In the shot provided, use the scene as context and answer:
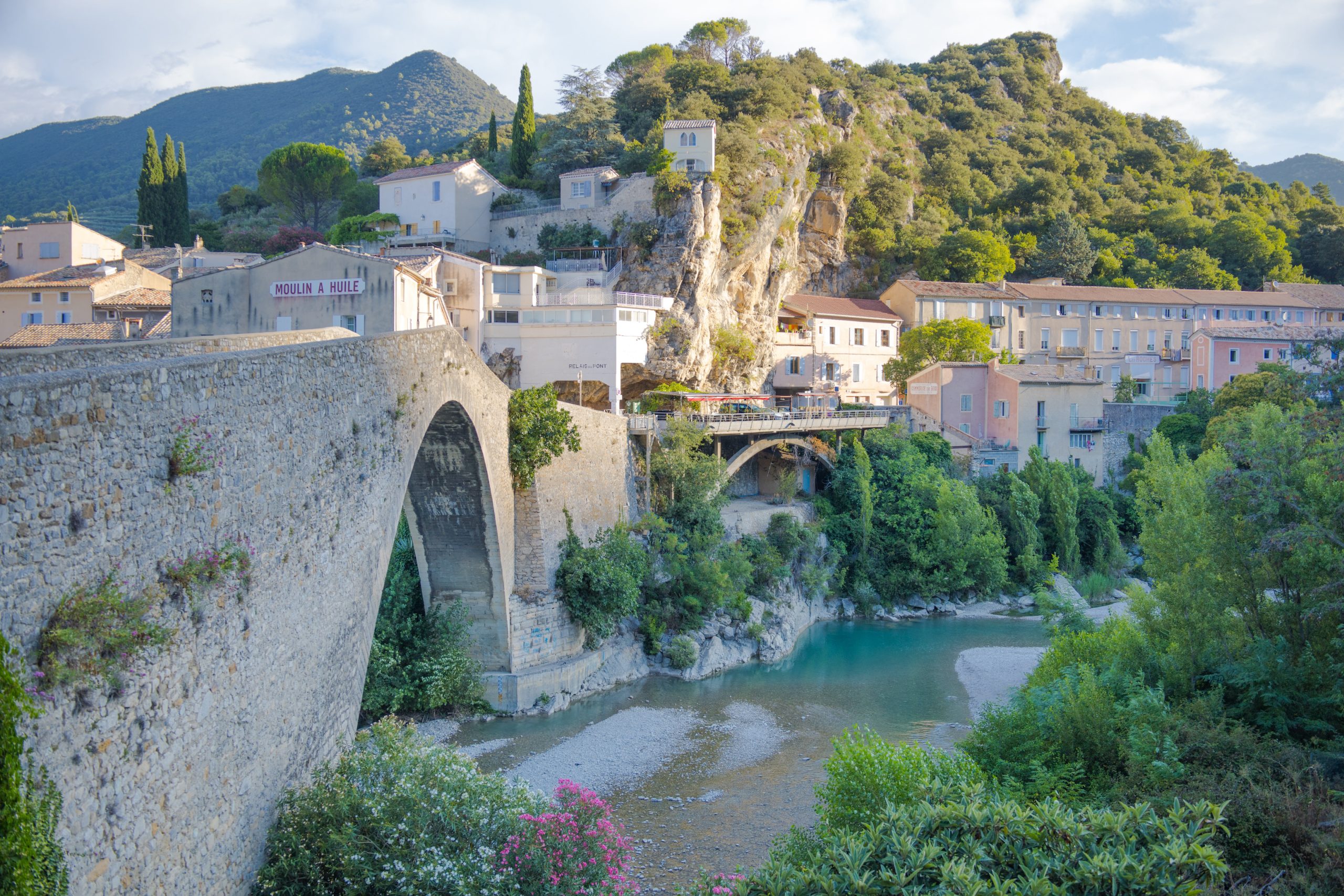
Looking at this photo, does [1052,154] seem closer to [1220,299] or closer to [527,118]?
[1220,299]

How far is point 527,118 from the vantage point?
50.6 metres

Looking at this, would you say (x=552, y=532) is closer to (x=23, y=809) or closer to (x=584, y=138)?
(x=23, y=809)

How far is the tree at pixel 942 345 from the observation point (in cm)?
4697

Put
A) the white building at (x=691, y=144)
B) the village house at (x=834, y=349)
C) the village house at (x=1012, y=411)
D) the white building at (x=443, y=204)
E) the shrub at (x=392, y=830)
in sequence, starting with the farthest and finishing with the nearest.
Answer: the village house at (x=834, y=349) < the white building at (x=443, y=204) < the village house at (x=1012, y=411) < the white building at (x=691, y=144) < the shrub at (x=392, y=830)

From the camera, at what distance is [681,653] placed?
2398 centimetres

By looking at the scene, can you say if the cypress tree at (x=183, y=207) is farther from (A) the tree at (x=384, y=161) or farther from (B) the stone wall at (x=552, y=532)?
(B) the stone wall at (x=552, y=532)

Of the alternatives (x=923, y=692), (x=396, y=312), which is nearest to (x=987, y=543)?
(x=923, y=692)

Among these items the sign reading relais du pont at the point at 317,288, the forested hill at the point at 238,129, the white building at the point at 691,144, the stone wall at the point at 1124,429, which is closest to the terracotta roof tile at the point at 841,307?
the white building at the point at 691,144

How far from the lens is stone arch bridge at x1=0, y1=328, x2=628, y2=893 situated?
20.4 ft

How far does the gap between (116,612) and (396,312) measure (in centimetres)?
1864

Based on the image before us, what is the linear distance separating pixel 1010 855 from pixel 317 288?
69.7 ft

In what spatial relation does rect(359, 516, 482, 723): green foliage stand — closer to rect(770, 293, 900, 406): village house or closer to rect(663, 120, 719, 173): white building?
rect(663, 120, 719, 173): white building

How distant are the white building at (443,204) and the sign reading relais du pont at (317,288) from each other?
19010 millimetres

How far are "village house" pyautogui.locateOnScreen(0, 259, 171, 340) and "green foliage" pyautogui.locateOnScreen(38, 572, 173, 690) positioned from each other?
27956mm
